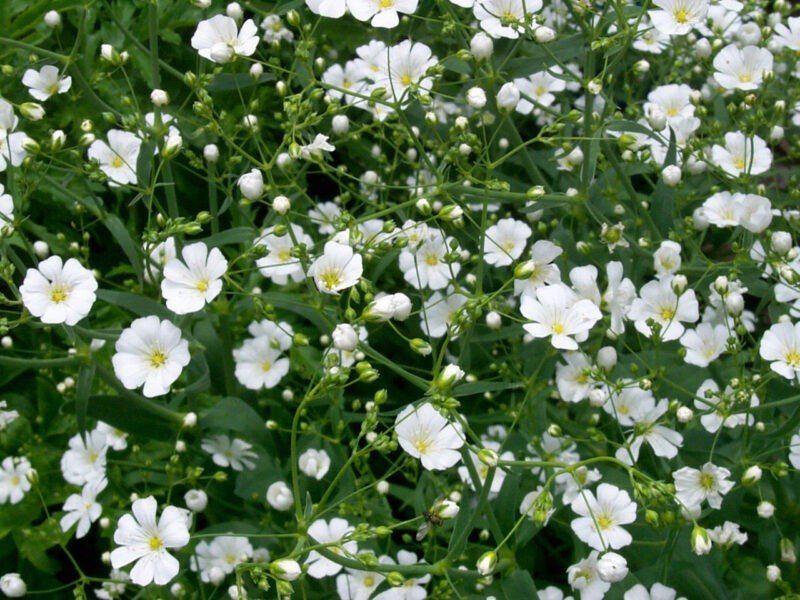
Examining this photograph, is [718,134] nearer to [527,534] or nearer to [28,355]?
[527,534]

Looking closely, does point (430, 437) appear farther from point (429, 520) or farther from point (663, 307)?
point (663, 307)

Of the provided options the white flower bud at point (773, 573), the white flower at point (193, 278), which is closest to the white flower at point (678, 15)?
the white flower at point (193, 278)

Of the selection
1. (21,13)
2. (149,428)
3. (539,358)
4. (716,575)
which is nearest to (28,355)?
(149,428)

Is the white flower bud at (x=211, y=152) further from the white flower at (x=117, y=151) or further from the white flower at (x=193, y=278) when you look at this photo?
the white flower at (x=193, y=278)

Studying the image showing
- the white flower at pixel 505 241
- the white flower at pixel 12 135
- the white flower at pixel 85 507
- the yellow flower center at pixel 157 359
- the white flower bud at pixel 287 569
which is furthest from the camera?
the white flower at pixel 505 241

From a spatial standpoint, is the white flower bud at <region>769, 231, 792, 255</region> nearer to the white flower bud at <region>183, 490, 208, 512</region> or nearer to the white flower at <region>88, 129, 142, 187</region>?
the white flower bud at <region>183, 490, 208, 512</region>

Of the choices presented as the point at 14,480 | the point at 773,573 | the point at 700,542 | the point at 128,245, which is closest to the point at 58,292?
the point at 128,245
